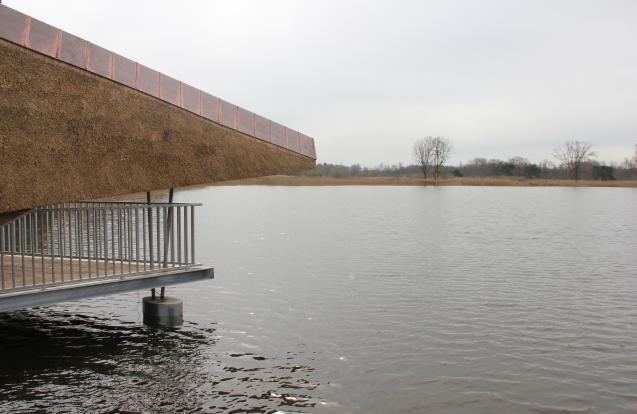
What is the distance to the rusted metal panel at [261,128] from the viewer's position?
431 inches

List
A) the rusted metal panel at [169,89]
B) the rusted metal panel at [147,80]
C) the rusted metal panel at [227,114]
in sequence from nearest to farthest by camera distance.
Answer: the rusted metal panel at [147,80] → the rusted metal panel at [169,89] → the rusted metal panel at [227,114]

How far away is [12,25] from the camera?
776 cm

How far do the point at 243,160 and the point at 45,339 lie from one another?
4.76m

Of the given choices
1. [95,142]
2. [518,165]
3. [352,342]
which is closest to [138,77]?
[95,142]

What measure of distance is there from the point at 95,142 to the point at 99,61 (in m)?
1.23

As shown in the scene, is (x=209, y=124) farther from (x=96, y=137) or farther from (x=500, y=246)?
(x=500, y=246)

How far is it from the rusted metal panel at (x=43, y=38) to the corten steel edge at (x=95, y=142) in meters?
0.02

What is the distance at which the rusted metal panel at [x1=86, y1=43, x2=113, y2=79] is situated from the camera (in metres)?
8.67

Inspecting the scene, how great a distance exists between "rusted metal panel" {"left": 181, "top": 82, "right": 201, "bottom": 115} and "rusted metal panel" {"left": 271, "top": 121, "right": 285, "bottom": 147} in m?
1.64

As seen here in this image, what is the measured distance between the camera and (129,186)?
907 centimetres

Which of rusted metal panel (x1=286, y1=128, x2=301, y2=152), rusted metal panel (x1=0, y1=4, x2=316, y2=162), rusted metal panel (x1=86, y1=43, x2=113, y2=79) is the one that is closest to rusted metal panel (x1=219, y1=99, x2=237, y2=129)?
rusted metal panel (x1=0, y1=4, x2=316, y2=162)

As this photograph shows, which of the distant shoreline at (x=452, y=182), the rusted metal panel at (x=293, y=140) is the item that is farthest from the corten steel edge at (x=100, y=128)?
the distant shoreline at (x=452, y=182)

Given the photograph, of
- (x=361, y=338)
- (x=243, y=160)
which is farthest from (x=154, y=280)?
(x=361, y=338)

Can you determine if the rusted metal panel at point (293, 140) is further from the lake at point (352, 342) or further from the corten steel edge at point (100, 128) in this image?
the lake at point (352, 342)
